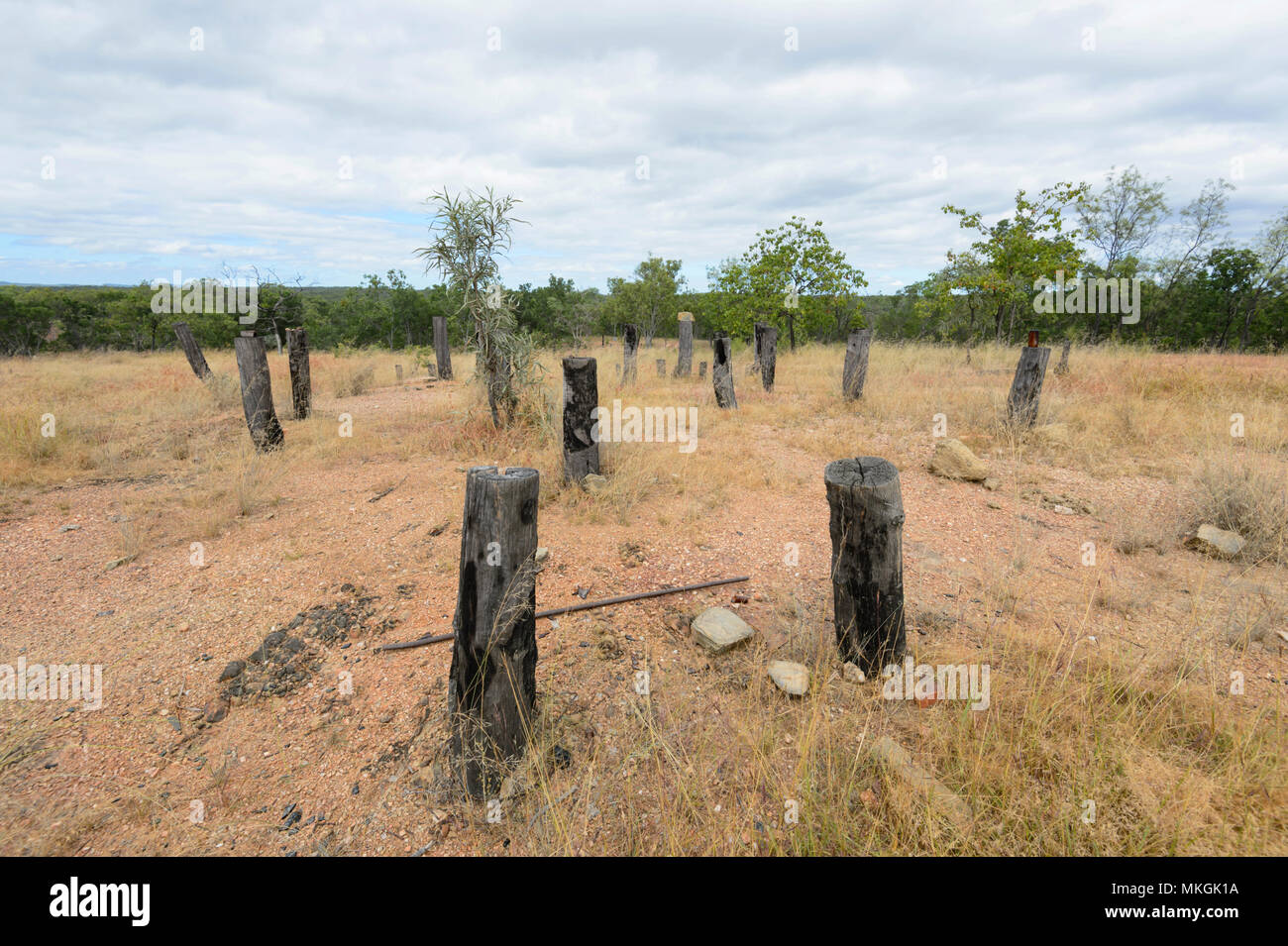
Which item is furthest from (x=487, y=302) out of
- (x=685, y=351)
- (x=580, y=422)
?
(x=685, y=351)

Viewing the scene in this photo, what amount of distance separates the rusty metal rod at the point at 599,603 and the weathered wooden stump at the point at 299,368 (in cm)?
685

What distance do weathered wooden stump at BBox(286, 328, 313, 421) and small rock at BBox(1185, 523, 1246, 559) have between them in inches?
418

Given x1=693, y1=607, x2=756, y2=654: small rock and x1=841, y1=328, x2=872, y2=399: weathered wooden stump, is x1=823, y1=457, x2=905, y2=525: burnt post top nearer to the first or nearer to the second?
x1=693, y1=607, x2=756, y2=654: small rock

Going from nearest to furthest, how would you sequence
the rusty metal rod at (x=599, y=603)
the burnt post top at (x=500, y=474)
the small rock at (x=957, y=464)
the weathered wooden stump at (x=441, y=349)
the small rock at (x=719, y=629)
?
1. the burnt post top at (x=500, y=474)
2. the small rock at (x=719, y=629)
3. the rusty metal rod at (x=599, y=603)
4. the small rock at (x=957, y=464)
5. the weathered wooden stump at (x=441, y=349)

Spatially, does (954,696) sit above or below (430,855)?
above

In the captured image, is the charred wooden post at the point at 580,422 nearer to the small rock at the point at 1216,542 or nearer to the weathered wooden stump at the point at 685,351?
the small rock at the point at 1216,542

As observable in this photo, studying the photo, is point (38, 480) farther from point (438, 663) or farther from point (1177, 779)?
point (1177, 779)

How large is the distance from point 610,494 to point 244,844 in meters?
3.47

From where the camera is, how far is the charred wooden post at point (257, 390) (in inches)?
266

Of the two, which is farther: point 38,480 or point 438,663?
point 38,480

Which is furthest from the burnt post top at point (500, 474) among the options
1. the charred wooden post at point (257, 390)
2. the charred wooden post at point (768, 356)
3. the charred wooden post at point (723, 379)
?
the charred wooden post at point (768, 356)

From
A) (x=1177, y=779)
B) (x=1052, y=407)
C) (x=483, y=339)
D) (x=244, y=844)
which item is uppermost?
(x=483, y=339)

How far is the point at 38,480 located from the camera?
19.0 ft

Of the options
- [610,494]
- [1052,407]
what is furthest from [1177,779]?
[1052,407]
